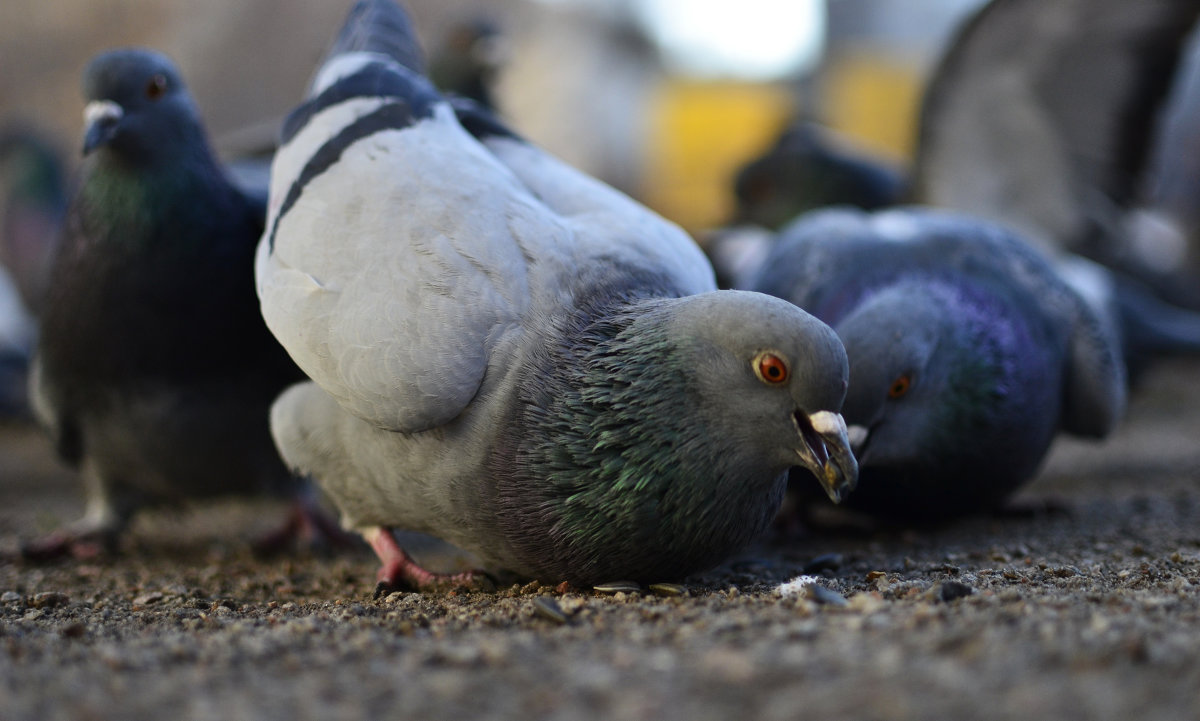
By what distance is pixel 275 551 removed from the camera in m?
4.78

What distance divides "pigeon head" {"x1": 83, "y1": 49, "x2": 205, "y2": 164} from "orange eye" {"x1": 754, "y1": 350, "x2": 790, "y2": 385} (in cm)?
279

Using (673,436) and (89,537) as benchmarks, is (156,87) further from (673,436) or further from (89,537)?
(673,436)

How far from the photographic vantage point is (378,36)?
4340 mm

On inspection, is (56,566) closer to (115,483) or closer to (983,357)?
(115,483)

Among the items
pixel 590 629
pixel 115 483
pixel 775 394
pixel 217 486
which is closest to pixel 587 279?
pixel 775 394

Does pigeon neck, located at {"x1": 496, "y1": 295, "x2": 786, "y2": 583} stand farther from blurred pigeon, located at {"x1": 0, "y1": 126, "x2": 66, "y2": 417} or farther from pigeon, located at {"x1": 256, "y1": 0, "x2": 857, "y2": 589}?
blurred pigeon, located at {"x1": 0, "y1": 126, "x2": 66, "y2": 417}


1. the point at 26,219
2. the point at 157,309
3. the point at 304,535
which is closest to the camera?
the point at 157,309

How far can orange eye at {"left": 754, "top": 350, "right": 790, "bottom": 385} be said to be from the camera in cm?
265

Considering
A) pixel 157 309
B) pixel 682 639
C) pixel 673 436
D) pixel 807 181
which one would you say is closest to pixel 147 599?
pixel 157 309

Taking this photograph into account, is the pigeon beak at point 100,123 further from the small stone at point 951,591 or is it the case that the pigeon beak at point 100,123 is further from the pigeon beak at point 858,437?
the small stone at point 951,591

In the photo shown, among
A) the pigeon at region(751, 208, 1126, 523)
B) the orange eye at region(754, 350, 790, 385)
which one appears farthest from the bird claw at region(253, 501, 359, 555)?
the orange eye at region(754, 350, 790, 385)

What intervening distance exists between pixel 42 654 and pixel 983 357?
3.08 meters

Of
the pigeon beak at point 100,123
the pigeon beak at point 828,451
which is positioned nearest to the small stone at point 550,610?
the pigeon beak at point 828,451

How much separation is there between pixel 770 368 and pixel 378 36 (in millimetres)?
2546
